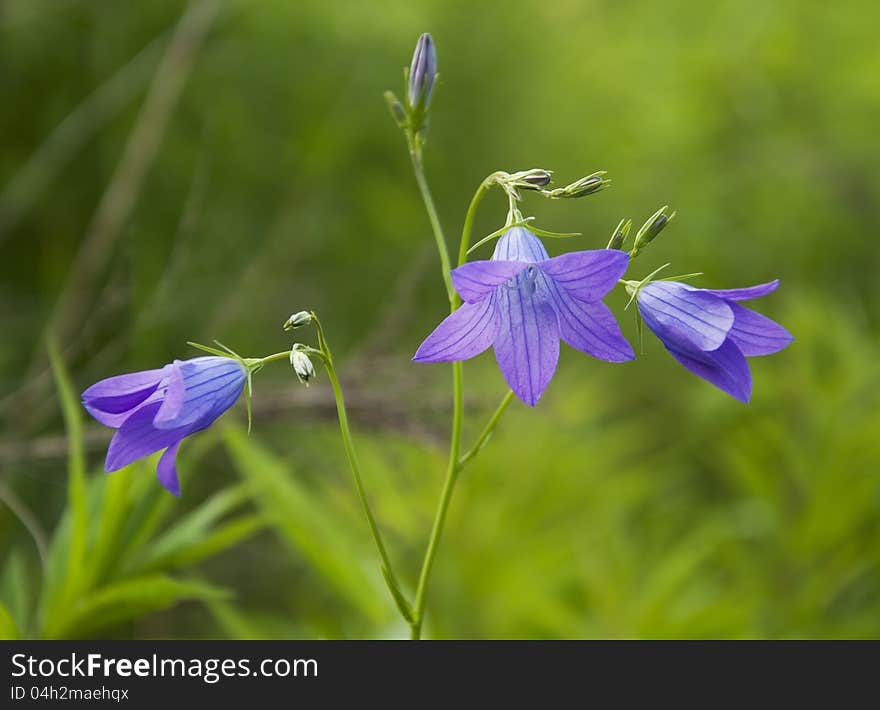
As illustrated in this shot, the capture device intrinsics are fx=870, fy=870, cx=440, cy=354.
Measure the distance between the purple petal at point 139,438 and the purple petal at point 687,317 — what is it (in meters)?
0.42

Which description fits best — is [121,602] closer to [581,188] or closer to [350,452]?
[350,452]

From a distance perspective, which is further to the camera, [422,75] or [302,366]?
[422,75]

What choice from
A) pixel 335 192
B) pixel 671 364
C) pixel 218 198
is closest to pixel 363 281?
pixel 335 192

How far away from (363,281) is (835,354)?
1.29 m

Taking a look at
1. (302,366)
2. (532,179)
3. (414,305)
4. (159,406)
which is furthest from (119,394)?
(414,305)

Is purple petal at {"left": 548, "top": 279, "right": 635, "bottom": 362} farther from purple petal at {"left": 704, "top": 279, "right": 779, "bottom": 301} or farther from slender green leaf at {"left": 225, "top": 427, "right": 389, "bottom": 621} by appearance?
slender green leaf at {"left": 225, "top": 427, "right": 389, "bottom": 621}

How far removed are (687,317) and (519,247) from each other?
16cm

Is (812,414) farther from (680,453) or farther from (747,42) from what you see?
(747,42)

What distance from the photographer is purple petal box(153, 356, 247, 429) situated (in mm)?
730

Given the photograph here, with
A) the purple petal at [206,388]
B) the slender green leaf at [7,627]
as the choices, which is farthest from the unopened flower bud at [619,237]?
the slender green leaf at [7,627]

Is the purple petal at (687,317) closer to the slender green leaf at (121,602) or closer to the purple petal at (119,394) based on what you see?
the purple petal at (119,394)

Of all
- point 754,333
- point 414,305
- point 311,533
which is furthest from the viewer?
point 414,305

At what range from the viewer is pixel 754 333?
0.77 meters

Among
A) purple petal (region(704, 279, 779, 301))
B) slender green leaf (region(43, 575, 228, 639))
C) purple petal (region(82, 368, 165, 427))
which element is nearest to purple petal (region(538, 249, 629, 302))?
purple petal (region(704, 279, 779, 301))
